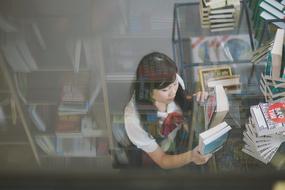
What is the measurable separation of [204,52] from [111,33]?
52 cm

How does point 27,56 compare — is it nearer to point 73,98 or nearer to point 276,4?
point 73,98

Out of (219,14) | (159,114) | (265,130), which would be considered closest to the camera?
(265,130)

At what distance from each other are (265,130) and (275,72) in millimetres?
253

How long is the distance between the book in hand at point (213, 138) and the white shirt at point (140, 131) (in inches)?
6.8

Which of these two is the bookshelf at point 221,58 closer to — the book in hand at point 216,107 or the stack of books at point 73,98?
the book in hand at point 216,107

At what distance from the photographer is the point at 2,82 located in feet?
6.17

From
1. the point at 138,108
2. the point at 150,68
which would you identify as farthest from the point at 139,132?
the point at 150,68

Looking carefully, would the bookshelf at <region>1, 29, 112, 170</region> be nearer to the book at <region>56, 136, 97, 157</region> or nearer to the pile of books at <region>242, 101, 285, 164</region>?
the book at <region>56, 136, 97, 157</region>

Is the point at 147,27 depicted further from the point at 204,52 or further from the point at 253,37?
the point at 253,37

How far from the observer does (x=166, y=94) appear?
1.76 meters

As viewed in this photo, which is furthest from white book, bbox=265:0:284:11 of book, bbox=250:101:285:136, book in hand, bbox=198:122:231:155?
book in hand, bbox=198:122:231:155

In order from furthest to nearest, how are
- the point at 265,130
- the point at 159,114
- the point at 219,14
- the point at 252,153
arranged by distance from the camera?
the point at 219,14, the point at 159,114, the point at 252,153, the point at 265,130

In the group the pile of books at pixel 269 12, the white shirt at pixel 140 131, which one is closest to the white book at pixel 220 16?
the pile of books at pixel 269 12

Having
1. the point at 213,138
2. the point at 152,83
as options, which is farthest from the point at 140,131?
the point at 213,138
